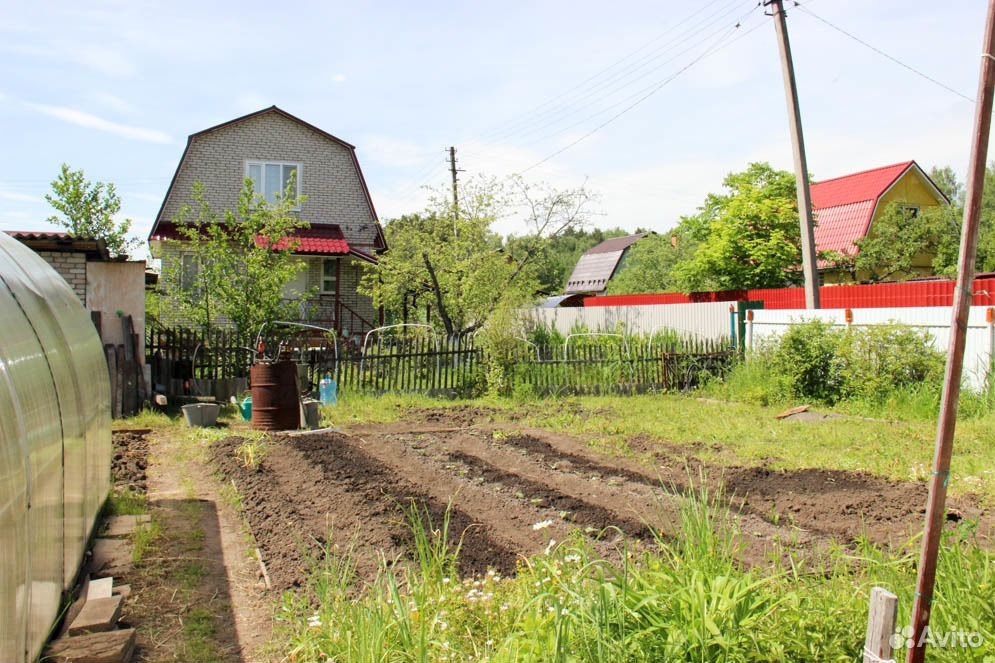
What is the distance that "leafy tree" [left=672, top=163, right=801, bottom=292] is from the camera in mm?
23656

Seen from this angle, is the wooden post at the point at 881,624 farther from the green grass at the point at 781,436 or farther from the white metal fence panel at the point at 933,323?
the white metal fence panel at the point at 933,323

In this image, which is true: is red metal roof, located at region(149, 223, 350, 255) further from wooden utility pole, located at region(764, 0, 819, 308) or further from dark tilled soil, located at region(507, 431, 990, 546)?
dark tilled soil, located at region(507, 431, 990, 546)

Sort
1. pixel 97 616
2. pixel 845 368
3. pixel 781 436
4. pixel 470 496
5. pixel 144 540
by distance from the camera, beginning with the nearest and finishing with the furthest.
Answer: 1. pixel 97 616
2. pixel 144 540
3. pixel 470 496
4. pixel 781 436
5. pixel 845 368

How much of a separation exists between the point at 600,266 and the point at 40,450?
5675 cm

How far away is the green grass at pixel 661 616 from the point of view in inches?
121

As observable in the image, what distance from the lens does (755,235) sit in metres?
24.2

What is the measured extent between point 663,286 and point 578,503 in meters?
33.1

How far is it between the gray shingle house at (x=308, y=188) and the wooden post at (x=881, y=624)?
21559 millimetres

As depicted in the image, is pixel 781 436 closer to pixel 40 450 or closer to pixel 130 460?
pixel 130 460

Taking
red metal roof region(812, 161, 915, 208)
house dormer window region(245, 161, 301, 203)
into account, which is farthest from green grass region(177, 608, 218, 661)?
red metal roof region(812, 161, 915, 208)

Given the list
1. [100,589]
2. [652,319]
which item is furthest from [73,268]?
[652,319]

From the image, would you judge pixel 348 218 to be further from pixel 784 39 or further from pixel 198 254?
pixel 784 39

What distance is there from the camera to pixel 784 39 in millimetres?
15570

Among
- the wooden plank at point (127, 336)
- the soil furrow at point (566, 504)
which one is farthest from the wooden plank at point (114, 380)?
the soil furrow at point (566, 504)
